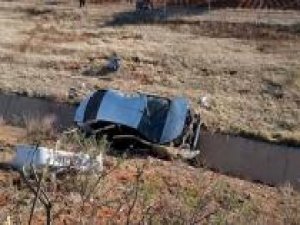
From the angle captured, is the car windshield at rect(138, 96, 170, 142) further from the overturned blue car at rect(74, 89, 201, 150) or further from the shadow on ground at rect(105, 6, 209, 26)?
the shadow on ground at rect(105, 6, 209, 26)

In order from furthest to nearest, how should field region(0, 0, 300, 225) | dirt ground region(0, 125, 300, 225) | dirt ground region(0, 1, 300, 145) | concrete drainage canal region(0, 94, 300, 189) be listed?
1. dirt ground region(0, 1, 300, 145)
2. concrete drainage canal region(0, 94, 300, 189)
3. field region(0, 0, 300, 225)
4. dirt ground region(0, 125, 300, 225)

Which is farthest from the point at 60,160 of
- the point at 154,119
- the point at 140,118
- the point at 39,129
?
the point at 39,129

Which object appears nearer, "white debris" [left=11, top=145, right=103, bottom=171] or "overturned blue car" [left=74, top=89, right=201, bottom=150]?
"white debris" [left=11, top=145, right=103, bottom=171]

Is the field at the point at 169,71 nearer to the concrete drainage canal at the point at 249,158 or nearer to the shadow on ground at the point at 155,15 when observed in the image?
the shadow on ground at the point at 155,15

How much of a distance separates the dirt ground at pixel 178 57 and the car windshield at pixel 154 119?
2.54 metres

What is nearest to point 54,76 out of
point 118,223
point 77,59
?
point 77,59

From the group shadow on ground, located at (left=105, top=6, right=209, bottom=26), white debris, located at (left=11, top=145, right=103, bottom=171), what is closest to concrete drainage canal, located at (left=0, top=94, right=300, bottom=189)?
white debris, located at (left=11, top=145, right=103, bottom=171)

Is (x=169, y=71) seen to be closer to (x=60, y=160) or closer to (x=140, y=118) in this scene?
(x=140, y=118)

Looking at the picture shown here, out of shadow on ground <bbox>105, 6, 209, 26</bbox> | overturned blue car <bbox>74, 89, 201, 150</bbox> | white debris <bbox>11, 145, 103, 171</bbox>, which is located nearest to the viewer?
white debris <bbox>11, 145, 103, 171</bbox>

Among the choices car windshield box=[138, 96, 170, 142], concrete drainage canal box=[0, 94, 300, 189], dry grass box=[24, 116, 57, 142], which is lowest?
concrete drainage canal box=[0, 94, 300, 189]

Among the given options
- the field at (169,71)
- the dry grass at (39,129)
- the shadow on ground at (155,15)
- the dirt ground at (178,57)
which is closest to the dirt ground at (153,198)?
the field at (169,71)

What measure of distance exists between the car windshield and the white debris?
16.6 ft

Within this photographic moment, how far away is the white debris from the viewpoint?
45.7 feet

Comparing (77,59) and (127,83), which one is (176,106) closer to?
(127,83)
